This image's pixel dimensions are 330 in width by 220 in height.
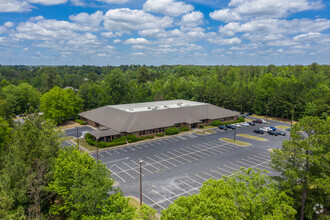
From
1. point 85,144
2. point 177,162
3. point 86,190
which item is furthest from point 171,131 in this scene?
point 86,190

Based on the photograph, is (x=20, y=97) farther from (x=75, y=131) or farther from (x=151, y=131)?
(x=151, y=131)

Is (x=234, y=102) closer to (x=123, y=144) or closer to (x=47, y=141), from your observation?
(x=123, y=144)

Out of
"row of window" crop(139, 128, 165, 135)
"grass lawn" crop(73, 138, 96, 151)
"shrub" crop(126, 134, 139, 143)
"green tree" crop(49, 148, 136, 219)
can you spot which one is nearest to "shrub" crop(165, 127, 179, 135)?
"row of window" crop(139, 128, 165, 135)

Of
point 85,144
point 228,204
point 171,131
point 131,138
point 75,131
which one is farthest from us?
point 75,131

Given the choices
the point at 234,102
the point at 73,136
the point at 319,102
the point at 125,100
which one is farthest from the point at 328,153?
the point at 125,100

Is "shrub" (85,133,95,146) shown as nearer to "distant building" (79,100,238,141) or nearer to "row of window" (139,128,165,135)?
"distant building" (79,100,238,141)

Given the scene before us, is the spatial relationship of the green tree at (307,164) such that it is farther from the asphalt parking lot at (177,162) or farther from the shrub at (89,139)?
the shrub at (89,139)
